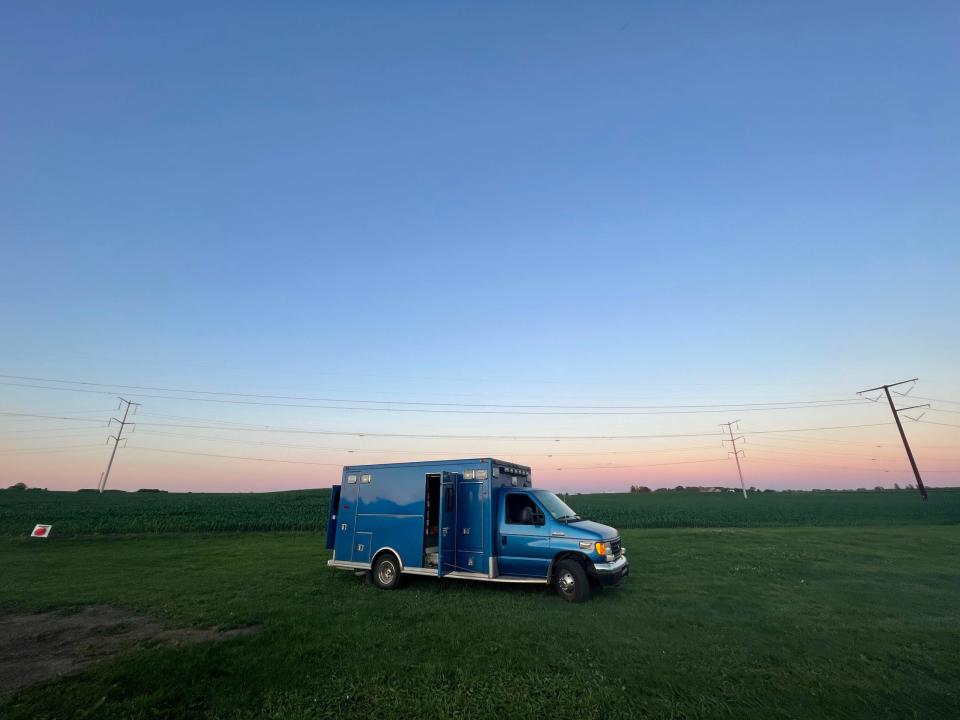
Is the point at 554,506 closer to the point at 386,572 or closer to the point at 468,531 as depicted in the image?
the point at 468,531

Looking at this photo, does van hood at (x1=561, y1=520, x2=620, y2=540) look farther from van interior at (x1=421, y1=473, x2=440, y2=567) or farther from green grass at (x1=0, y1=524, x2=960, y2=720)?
van interior at (x1=421, y1=473, x2=440, y2=567)

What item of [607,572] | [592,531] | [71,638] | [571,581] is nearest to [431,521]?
[571,581]

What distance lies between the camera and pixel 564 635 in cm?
747

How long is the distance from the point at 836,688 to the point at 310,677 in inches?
265

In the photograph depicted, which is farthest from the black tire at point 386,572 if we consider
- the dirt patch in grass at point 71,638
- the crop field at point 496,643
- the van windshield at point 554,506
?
the van windshield at point 554,506

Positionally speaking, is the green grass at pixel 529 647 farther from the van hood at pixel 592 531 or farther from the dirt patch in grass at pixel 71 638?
the van hood at pixel 592 531

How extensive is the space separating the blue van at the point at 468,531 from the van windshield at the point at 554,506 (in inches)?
1.4

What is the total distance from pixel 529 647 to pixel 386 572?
249 inches

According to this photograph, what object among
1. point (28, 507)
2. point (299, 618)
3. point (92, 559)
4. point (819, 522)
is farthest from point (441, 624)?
point (28, 507)

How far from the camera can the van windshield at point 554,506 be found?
1108 centimetres

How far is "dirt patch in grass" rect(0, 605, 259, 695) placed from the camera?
20.3ft

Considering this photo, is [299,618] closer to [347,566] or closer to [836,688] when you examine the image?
[347,566]

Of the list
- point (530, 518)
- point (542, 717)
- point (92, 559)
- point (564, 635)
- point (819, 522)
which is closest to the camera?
point (542, 717)

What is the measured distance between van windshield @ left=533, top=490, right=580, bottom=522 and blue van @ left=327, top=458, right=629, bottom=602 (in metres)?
0.04
